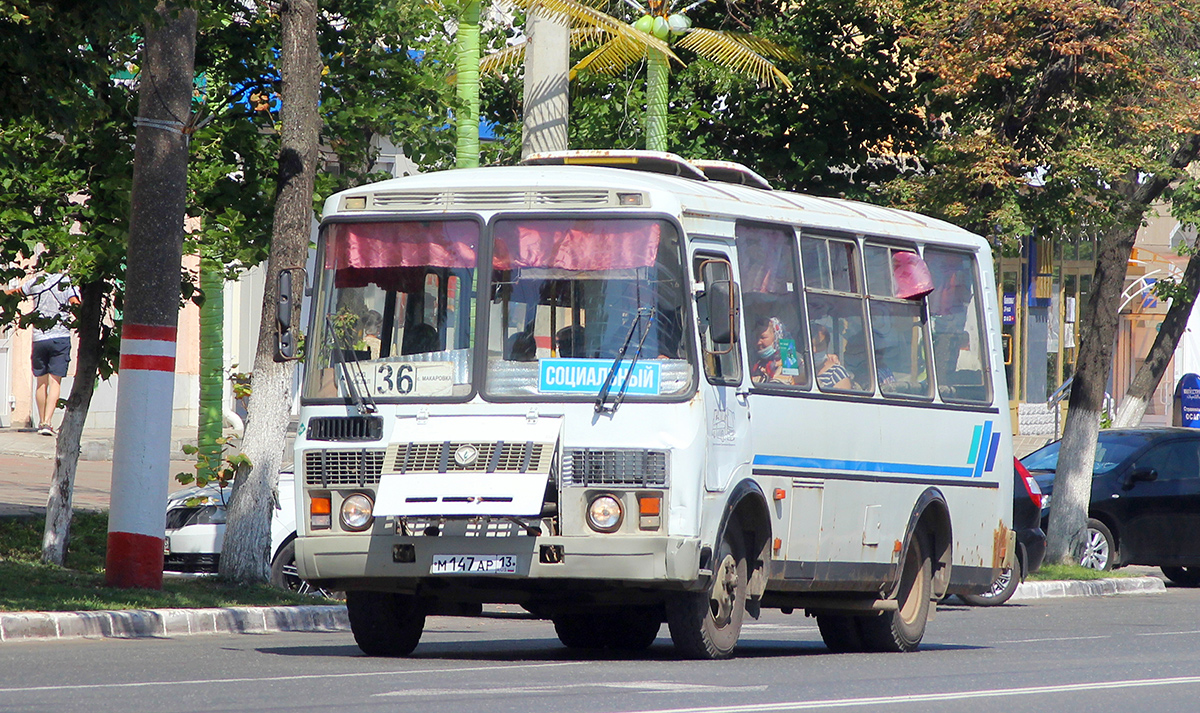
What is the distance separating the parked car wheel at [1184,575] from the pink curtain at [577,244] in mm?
14314

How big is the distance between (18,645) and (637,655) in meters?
3.91

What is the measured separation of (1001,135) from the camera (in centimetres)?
2027

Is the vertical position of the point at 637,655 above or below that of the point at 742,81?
below

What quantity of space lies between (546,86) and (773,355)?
5774mm

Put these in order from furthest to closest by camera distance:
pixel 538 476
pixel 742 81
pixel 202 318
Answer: pixel 742 81 → pixel 202 318 → pixel 538 476

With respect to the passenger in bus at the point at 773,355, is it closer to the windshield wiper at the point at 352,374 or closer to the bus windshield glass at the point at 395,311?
the bus windshield glass at the point at 395,311

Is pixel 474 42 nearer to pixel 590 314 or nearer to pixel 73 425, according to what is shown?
pixel 73 425

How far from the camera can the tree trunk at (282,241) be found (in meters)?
15.7

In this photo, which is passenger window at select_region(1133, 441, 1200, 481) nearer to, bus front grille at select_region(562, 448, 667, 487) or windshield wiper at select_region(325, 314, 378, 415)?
bus front grille at select_region(562, 448, 667, 487)

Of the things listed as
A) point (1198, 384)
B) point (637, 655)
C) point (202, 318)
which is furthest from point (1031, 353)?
point (637, 655)

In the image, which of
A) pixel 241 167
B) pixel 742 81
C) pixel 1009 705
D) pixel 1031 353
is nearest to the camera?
pixel 1009 705

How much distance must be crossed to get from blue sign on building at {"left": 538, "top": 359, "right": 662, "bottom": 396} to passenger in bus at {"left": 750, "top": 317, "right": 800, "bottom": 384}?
37.8 inches

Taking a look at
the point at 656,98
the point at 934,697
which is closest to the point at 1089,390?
the point at 656,98

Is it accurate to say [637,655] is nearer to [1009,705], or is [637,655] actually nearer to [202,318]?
[1009,705]
